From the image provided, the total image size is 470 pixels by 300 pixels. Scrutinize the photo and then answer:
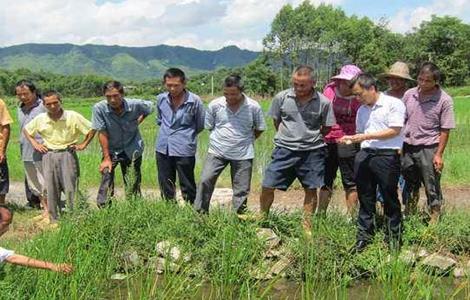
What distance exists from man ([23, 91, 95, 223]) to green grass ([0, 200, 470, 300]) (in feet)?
3.02

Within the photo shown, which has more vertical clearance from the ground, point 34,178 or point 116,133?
point 116,133

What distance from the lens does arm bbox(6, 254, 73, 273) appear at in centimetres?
355

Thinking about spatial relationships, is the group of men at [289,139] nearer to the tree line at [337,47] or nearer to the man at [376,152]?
the man at [376,152]

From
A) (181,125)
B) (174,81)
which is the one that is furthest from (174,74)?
(181,125)

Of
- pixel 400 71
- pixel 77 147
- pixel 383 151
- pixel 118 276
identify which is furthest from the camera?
pixel 77 147

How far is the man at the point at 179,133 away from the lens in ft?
19.2

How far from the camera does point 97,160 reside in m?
11.0

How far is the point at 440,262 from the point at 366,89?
A: 5.33 feet

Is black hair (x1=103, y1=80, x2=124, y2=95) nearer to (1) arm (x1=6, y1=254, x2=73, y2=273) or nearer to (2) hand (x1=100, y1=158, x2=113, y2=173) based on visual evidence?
(2) hand (x1=100, y1=158, x2=113, y2=173)

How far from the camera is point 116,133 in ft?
20.0

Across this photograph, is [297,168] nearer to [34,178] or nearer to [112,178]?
[112,178]

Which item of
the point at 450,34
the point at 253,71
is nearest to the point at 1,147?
the point at 253,71

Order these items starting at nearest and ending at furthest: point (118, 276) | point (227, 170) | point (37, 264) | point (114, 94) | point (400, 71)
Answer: point (37, 264) → point (118, 276) → point (400, 71) → point (114, 94) → point (227, 170)

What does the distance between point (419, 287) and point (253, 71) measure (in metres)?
45.0
